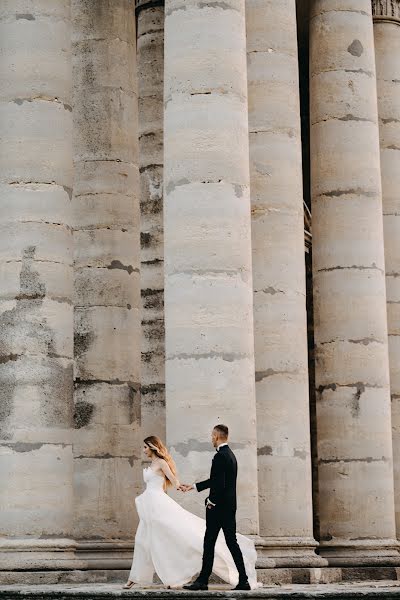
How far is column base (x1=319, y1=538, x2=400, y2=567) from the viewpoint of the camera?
139 feet

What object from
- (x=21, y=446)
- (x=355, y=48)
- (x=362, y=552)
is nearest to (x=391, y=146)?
(x=355, y=48)

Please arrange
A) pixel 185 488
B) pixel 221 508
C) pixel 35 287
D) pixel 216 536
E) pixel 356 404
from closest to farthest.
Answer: pixel 221 508 < pixel 216 536 < pixel 185 488 < pixel 35 287 < pixel 356 404

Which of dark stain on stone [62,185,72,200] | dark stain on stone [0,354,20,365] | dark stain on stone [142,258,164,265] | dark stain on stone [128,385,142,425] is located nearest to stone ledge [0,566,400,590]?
dark stain on stone [128,385,142,425]

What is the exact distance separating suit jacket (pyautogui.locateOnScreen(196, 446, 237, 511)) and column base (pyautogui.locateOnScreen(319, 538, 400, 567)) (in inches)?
472

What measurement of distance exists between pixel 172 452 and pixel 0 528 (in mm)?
4107

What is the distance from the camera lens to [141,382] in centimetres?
4416

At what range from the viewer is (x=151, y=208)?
45.1 metres

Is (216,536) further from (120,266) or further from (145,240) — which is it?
(145,240)

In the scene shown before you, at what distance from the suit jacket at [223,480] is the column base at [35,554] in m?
4.55

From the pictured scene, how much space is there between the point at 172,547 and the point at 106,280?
38.6 feet

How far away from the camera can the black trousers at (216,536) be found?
31.1m

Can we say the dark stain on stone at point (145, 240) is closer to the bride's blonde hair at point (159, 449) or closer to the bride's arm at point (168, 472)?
the bride's blonde hair at point (159, 449)

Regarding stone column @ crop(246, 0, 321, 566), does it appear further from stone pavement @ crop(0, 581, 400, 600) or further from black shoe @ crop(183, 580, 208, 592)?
stone pavement @ crop(0, 581, 400, 600)

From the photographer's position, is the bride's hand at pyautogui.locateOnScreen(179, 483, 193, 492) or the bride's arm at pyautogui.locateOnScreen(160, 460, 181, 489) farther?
the bride's arm at pyautogui.locateOnScreen(160, 460, 181, 489)
